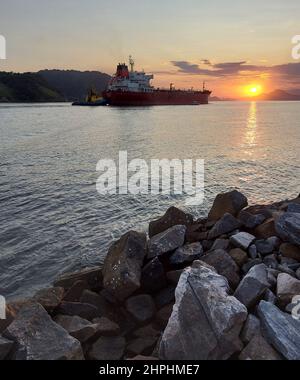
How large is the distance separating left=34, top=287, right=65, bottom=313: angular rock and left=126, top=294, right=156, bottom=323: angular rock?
6.40 feet

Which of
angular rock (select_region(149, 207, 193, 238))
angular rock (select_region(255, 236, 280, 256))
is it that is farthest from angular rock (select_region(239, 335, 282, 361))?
angular rock (select_region(149, 207, 193, 238))

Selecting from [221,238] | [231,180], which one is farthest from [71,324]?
[231,180]

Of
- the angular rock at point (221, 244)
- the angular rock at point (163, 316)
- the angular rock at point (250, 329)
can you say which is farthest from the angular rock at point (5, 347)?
the angular rock at point (221, 244)

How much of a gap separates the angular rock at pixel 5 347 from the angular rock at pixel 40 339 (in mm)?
137

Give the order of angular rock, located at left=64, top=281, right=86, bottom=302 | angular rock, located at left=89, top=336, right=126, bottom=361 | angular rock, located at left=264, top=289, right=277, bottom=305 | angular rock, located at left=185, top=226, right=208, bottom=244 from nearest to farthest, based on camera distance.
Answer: angular rock, located at left=89, top=336, right=126, bottom=361, angular rock, located at left=264, top=289, right=277, bottom=305, angular rock, located at left=64, top=281, right=86, bottom=302, angular rock, located at left=185, top=226, right=208, bottom=244

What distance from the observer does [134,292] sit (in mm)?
10844

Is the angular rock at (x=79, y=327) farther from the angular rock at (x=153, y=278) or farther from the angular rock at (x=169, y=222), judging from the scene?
the angular rock at (x=169, y=222)

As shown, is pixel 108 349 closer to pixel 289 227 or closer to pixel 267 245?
pixel 267 245

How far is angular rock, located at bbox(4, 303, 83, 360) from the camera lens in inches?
295

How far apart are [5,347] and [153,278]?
15.0 ft

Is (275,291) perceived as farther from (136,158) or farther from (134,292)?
(136,158)

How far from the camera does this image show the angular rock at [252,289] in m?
8.67

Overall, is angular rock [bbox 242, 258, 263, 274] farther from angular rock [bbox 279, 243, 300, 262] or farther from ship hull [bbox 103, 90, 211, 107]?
ship hull [bbox 103, 90, 211, 107]
